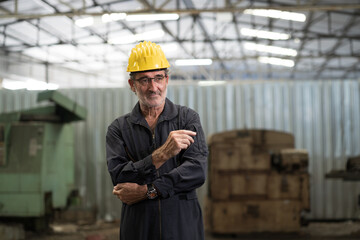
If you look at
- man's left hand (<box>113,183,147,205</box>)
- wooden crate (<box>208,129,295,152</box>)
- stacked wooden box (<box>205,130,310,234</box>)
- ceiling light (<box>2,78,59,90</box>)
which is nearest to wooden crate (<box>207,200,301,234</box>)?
stacked wooden box (<box>205,130,310,234</box>)

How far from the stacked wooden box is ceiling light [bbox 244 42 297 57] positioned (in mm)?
10808

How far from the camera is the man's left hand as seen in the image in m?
2.76

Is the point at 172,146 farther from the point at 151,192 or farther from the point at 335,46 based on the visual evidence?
the point at 335,46

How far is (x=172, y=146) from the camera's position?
107 inches

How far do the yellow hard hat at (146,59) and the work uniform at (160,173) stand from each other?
0.29m

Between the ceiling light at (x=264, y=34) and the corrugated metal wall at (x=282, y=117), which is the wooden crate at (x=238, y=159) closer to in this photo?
the corrugated metal wall at (x=282, y=117)

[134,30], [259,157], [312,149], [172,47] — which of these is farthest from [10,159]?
[172,47]

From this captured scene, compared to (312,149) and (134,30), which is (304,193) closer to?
(312,149)

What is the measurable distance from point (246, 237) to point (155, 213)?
580cm

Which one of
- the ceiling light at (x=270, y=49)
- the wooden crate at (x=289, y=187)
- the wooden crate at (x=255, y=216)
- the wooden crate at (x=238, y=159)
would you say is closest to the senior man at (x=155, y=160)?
the wooden crate at (x=238, y=159)

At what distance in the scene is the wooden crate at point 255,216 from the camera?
7883 mm

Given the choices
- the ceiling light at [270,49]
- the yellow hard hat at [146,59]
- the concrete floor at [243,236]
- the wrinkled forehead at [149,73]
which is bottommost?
the concrete floor at [243,236]

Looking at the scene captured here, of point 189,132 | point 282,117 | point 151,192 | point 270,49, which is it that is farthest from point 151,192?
point 270,49

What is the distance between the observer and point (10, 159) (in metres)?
7.75
